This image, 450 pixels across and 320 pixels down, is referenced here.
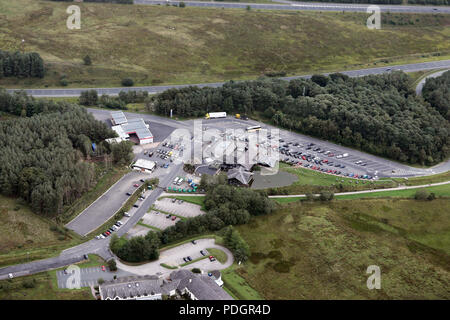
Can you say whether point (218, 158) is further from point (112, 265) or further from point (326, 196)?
point (112, 265)

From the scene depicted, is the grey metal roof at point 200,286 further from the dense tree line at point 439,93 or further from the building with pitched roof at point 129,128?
the dense tree line at point 439,93

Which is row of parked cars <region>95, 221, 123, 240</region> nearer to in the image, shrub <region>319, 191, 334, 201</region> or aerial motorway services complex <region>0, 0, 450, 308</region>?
aerial motorway services complex <region>0, 0, 450, 308</region>

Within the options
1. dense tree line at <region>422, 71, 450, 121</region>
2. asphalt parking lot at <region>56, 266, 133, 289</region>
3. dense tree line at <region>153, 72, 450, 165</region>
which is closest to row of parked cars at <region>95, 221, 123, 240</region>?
asphalt parking lot at <region>56, 266, 133, 289</region>

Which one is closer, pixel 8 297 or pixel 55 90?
pixel 8 297

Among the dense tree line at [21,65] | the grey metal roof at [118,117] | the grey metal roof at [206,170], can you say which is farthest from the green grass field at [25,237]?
the dense tree line at [21,65]

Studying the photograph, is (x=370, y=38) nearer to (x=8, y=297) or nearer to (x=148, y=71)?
(x=148, y=71)

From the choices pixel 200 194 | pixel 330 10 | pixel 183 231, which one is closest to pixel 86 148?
pixel 200 194

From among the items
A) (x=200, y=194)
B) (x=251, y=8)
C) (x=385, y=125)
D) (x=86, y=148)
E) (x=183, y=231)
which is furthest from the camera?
(x=251, y=8)

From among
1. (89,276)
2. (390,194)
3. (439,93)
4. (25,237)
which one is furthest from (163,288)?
(439,93)
